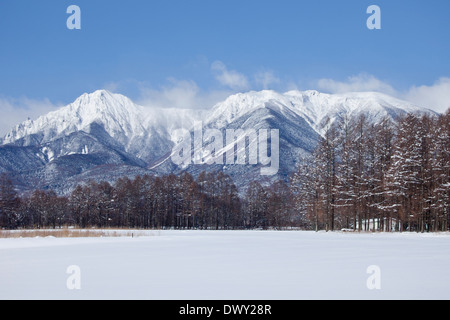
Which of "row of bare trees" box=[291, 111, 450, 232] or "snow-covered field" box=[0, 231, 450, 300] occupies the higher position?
"row of bare trees" box=[291, 111, 450, 232]

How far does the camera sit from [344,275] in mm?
11742

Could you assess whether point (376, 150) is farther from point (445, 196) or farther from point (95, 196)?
point (95, 196)

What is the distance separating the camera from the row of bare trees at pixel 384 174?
38.2m

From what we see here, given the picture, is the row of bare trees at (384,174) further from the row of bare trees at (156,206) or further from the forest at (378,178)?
the row of bare trees at (156,206)

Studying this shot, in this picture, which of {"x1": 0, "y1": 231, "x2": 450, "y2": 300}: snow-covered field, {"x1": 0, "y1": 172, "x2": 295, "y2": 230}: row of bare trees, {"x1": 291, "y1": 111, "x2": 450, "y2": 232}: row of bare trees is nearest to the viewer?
{"x1": 0, "y1": 231, "x2": 450, "y2": 300}: snow-covered field

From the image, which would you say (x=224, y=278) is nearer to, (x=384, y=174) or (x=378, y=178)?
(x=384, y=174)

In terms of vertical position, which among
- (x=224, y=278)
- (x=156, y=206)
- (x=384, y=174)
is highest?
(x=384, y=174)

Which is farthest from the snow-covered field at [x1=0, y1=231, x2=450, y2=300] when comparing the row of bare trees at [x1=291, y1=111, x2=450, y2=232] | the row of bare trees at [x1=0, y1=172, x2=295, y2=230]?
the row of bare trees at [x1=0, y1=172, x2=295, y2=230]

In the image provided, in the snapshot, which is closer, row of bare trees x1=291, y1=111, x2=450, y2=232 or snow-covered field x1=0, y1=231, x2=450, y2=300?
snow-covered field x1=0, y1=231, x2=450, y2=300

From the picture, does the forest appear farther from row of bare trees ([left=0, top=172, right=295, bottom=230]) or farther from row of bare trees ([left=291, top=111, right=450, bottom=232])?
row of bare trees ([left=0, top=172, right=295, bottom=230])

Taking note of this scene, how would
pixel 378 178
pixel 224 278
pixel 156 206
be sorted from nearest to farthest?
pixel 224 278, pixel 378 178, pixel 156 206

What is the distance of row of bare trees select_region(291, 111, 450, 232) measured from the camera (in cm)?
3816

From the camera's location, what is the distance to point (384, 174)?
41.7m

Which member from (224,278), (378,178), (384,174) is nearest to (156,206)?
(378,178)
